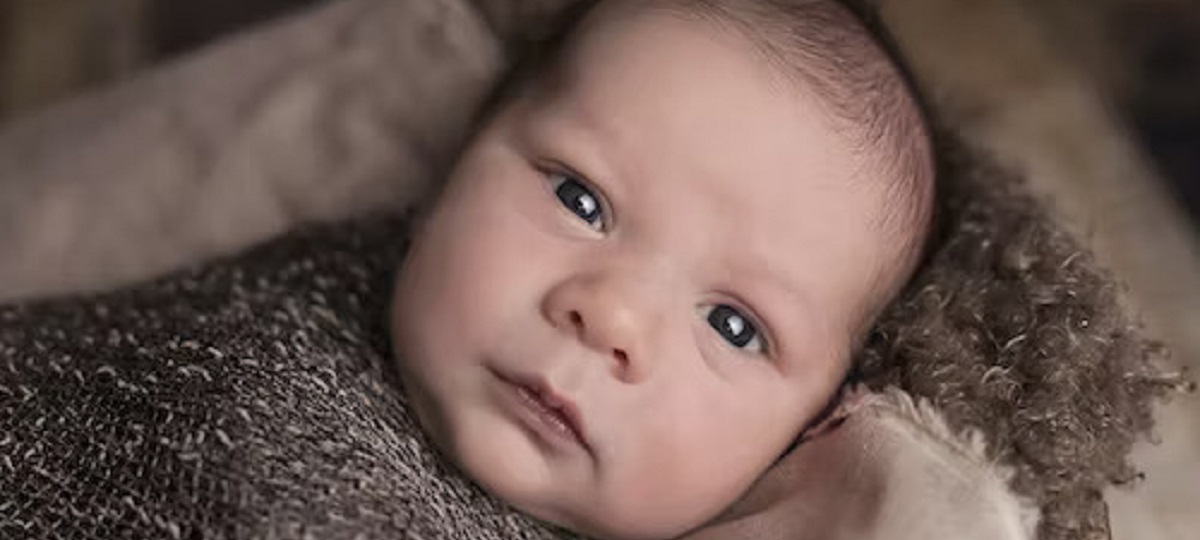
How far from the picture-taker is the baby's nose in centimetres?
98

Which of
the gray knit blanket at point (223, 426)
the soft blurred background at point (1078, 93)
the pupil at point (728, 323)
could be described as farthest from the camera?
the soft blurred background at point (1078, 93)

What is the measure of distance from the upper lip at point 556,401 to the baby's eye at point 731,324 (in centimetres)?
8

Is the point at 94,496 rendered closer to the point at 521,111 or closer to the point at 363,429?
the point at 363,429

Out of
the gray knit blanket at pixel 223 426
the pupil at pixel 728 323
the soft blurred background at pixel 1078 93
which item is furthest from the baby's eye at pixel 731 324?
the soft blurred background at pixel 1078 93

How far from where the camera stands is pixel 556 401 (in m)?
0.99

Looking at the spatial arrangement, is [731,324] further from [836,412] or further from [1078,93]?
[1078,93]

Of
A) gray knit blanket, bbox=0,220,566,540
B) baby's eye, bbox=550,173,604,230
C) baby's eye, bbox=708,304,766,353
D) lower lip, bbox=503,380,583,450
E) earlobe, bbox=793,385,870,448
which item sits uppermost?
baby's eye, bbox=550,173,604,230

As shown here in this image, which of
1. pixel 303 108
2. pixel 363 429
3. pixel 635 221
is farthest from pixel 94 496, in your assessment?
pixel 303 108

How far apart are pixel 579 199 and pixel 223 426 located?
8.1 inches

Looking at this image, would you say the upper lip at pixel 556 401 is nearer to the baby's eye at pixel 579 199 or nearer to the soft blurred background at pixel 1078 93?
the baby's eye at pixel 579 199

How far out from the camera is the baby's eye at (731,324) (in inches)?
40.4

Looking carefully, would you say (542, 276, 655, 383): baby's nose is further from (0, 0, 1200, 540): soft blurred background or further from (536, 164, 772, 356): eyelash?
(0, 0, 1200, 540): soft blurred background

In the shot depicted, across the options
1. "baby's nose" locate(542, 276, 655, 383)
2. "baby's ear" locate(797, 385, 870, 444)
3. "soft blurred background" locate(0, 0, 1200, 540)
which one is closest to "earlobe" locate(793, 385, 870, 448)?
"baby's ear" locate(797, 385, 870, 444)

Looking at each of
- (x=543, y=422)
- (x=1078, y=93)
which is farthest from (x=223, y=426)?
(x=1078, y=93)
